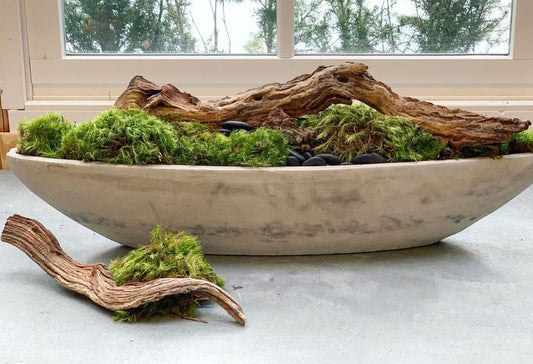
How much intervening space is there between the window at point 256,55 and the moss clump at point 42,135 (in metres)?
0.87

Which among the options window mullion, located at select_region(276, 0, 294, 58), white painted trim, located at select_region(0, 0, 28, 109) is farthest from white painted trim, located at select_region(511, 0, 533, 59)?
white painted trim, located at select_region(0, 0, 28, 109)

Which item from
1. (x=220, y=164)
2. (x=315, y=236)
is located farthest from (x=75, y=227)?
(x=315, y=236)

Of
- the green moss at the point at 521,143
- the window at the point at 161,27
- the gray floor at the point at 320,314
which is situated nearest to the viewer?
the gray floor at the point at 320,314

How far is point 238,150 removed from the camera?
1252 mm

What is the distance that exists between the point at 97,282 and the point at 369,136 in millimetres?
622

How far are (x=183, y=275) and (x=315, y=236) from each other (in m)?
0.33

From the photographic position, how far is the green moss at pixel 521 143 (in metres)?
1.32

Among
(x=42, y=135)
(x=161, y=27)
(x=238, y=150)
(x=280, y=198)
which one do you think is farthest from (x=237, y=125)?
(x=161, y=27)

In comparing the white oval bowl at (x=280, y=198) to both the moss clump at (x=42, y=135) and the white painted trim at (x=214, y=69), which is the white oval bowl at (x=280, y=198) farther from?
the white painted trim at (x=214, y=69)

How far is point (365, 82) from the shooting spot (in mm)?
1381

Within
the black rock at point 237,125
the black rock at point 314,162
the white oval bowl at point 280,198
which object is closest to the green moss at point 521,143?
the white oval bowl at point 280,198

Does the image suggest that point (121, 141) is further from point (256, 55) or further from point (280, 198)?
point (256, 55)

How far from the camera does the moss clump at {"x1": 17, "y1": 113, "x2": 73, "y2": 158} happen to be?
4.25ft

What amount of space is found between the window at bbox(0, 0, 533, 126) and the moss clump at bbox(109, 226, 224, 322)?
1.18 meters
